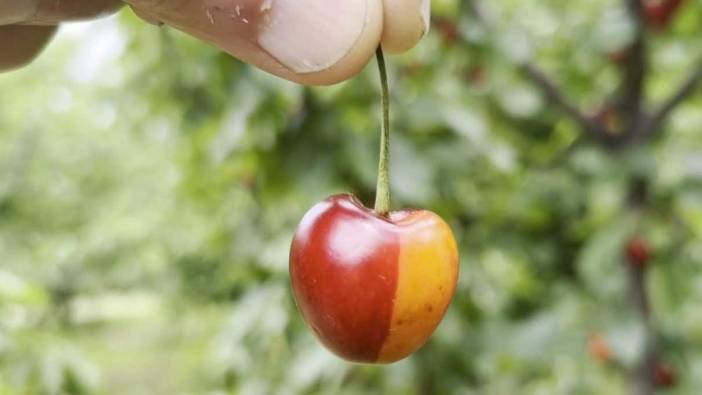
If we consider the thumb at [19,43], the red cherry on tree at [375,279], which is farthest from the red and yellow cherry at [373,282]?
the thumb at [19,43]

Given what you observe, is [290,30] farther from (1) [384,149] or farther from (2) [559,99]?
(2) [559,99]

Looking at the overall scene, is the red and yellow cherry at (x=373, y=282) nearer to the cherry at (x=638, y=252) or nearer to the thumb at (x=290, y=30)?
the thumb at (x=290, y=30)

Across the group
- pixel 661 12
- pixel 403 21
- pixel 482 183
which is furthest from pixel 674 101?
pixel 403 21

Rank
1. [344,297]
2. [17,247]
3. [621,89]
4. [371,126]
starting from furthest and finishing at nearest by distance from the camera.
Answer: [17,247] < [621,89] < [371,126] < [344,297]

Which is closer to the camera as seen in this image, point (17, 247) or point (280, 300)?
point (280, 300)

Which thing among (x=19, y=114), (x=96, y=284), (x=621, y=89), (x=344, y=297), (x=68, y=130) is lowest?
(x=96, y=284)

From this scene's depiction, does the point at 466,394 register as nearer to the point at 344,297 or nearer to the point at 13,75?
the point at 344,297

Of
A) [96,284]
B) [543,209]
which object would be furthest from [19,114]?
[543,209]
